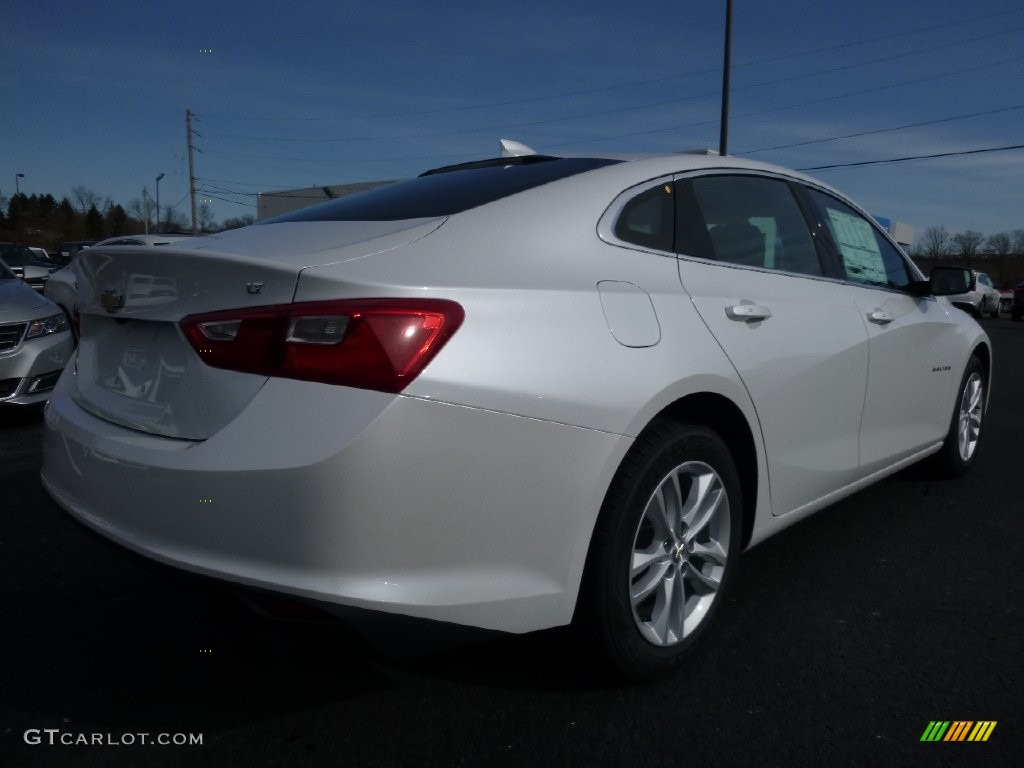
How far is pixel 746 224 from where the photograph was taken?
294 cm

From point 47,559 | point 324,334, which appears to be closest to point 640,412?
point 324,334

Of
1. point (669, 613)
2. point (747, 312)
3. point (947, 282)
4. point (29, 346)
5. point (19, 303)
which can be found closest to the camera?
point (669, 613)

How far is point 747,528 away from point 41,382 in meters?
5.36

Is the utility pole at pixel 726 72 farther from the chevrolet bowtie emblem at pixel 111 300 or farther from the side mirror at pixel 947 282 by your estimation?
the chevrolet bowtie emblem at pixel 111 300

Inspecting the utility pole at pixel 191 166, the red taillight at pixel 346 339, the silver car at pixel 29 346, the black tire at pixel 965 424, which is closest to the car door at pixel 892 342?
the black tire at pixel 965 424

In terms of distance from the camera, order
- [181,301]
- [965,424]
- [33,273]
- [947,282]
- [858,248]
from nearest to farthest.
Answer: [181,301] → [858,248] → [947,282] → [965,424] → [33,273]

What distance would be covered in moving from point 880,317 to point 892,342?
0.14 meters

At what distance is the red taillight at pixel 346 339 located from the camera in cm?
175

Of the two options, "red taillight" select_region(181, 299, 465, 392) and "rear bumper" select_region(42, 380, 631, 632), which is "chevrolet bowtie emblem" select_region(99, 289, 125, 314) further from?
"red taillight" select_region(181, 299, 465, 392)

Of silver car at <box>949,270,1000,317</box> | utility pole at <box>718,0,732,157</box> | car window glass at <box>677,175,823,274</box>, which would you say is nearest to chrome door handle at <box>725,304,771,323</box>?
car window glass at <box>677,175,823,274</box>

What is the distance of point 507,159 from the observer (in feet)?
10.1

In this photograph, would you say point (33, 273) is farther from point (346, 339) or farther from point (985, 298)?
point (985, 298)

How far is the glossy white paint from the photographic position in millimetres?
1746

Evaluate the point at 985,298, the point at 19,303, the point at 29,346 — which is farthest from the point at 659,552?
the point at 985,298
